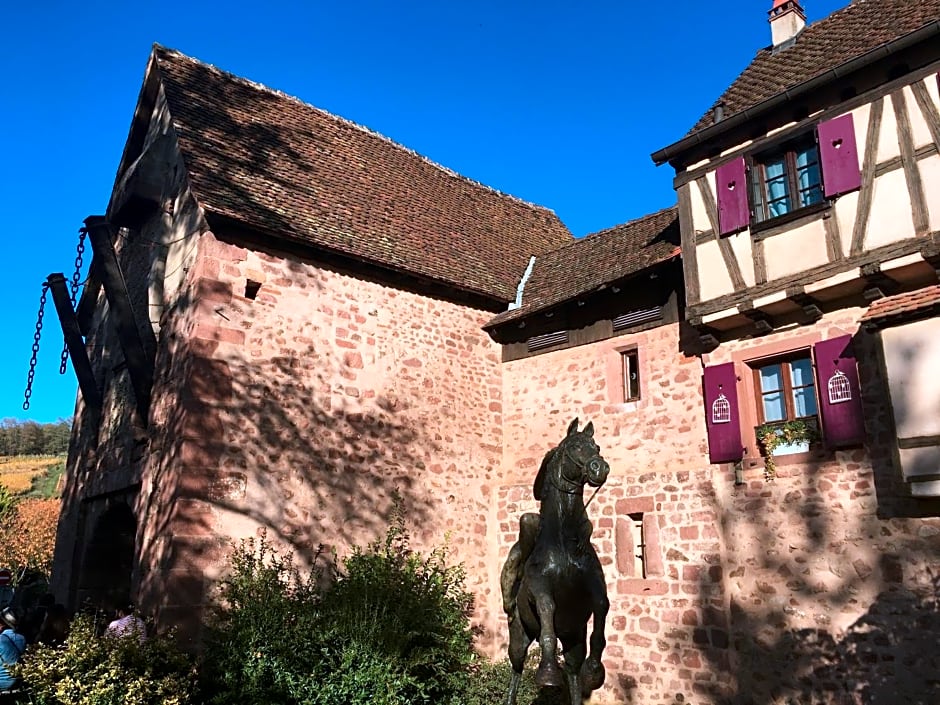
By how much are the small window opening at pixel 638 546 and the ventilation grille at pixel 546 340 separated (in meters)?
3.08

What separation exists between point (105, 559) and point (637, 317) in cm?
883

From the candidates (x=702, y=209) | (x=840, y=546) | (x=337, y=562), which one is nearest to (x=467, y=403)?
(x=337, y=562)

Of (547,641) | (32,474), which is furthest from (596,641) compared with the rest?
(32,474)

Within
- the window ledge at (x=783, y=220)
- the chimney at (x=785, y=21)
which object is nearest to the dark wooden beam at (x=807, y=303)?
the window ledge at (x=783, y=220)

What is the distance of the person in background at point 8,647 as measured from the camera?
21.6 feet

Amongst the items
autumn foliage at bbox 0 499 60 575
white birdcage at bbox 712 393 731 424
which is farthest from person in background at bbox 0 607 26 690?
autumn foliage at bbox 0 499 60 575

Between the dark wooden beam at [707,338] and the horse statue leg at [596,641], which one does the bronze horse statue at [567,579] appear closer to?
the horse statue leg at [596,641]

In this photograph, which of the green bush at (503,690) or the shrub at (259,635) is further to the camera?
the green bush at (503,690)

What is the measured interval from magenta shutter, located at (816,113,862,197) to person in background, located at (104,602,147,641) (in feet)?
28.3

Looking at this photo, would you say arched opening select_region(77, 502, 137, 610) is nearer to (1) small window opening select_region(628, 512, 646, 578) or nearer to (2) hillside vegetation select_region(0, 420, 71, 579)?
(2) hillside vegetation select_region(0, 420, 71, 579)

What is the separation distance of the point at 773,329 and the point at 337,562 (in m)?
6.38

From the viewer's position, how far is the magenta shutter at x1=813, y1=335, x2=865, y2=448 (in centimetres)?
815

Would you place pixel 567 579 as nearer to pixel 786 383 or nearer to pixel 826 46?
pixel 786 383

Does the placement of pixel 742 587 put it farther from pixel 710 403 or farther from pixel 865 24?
pixel 865 24
